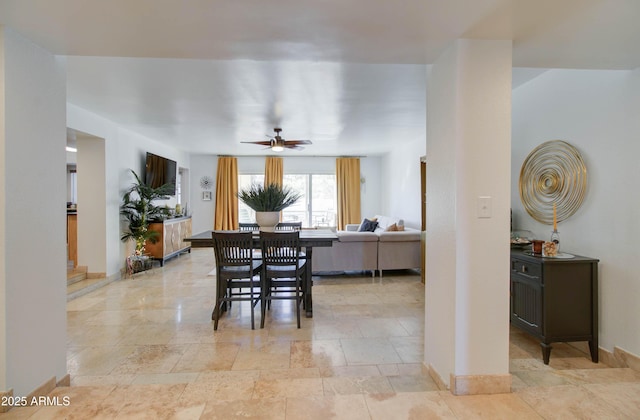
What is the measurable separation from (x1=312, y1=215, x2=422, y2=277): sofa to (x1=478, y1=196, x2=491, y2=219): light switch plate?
345 centimetres

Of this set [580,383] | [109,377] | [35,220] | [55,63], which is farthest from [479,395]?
[55,63]

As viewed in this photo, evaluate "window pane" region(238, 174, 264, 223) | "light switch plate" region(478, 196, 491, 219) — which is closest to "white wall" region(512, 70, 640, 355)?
"light switch plate" region(478, 196, 491, 219)

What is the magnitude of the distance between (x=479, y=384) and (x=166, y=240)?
581cm

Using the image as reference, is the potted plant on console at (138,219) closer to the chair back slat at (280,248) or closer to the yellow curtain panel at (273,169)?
the chair back slat at (280,248)

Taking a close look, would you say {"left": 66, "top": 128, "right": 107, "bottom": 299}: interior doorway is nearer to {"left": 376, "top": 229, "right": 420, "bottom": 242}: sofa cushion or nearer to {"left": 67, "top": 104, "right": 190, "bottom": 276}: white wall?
{"left": 67, "top": 104, "right": 190, "bottom": 276}: white wall

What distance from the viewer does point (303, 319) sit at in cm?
358

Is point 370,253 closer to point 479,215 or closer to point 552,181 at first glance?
point 552,181

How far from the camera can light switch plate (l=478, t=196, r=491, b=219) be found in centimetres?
199

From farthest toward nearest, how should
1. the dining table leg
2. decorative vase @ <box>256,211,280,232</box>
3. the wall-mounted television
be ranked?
the wall-mounted television → decorative vase @ <box>256,211,280,232</box> → the dining table leg

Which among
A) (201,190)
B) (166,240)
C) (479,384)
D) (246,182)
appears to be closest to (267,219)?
(479,384)

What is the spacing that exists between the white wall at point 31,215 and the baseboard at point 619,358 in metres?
3.88

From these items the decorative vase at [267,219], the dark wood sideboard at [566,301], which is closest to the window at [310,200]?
the decorative vase at [267,219]

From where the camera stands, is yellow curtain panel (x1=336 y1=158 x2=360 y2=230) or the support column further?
yellow curtain panel (x1=336 y1=158 x2=360 y2=230)

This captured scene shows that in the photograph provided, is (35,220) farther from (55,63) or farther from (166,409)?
(166,409)
